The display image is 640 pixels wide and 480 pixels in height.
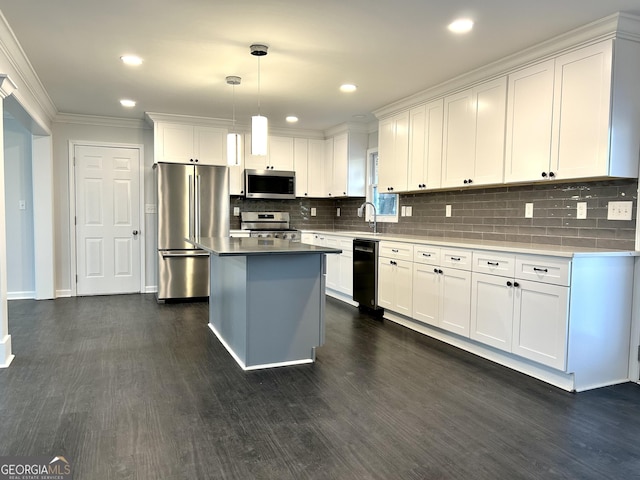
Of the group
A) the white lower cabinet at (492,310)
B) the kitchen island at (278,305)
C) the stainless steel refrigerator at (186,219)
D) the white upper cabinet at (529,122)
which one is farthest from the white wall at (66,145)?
the white lower cabinet at (492,310)

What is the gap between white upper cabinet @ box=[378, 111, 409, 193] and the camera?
4.84 m

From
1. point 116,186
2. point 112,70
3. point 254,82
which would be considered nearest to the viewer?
point 112,70

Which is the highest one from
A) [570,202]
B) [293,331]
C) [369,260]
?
[570,202]

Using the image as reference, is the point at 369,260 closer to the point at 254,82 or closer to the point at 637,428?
the point at 254,82

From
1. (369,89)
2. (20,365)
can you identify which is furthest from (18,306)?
(369,89)

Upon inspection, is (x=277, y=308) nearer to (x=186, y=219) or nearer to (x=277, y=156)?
(x=186, y=219)

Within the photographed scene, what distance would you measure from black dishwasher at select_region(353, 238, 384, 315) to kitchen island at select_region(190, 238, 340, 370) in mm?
1555

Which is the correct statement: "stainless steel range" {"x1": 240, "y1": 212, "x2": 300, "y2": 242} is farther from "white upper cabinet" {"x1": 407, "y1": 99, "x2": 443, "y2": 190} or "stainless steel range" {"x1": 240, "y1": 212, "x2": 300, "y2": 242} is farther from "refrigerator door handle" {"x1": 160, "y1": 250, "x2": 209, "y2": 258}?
"white upper cabinet" {"x1": 407, "y1": 99, "x2": 443, "y2": 190}

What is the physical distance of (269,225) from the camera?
6.56 m

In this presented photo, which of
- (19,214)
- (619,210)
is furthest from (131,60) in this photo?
(619,210)

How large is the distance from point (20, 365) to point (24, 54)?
7.85ft

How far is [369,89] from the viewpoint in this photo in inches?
175

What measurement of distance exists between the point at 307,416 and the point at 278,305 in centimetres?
93

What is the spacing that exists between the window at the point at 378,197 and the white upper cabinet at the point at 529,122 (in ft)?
6.95
